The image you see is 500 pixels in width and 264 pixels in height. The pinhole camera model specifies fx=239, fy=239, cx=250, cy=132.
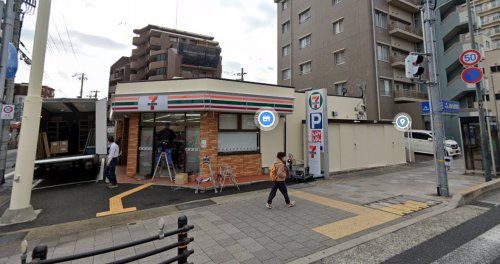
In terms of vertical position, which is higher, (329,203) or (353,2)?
(353,2)

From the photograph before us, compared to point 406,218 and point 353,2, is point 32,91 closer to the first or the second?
point 406,218

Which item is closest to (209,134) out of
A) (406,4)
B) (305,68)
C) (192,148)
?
(192,148)

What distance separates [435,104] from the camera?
7.35m

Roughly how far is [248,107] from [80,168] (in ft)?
30.3

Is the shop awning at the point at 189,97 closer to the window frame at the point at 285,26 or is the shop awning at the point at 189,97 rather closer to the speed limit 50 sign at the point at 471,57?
the speed limit 50 sign at the point at 471,57

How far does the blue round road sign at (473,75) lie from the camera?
27.2 feet

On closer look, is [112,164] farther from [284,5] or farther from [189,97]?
[284,5]

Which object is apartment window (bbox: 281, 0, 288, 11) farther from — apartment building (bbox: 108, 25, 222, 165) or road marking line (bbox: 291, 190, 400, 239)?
road marking line (bbox: 291, 190, 400, 239)

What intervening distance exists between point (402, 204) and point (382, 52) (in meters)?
20.6

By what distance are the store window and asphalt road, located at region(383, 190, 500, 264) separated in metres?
7.11

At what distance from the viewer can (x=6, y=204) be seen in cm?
710

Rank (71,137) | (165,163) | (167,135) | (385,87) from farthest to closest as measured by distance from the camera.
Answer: (385,87), (71,137), (165,163), (167,135)

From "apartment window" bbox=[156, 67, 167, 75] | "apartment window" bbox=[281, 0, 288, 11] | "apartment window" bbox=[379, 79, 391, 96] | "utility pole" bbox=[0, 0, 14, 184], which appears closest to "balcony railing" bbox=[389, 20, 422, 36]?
"apartment window" bbox=[379, 79, 391, 96]

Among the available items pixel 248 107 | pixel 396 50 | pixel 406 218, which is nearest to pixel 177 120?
pixel 248 107
